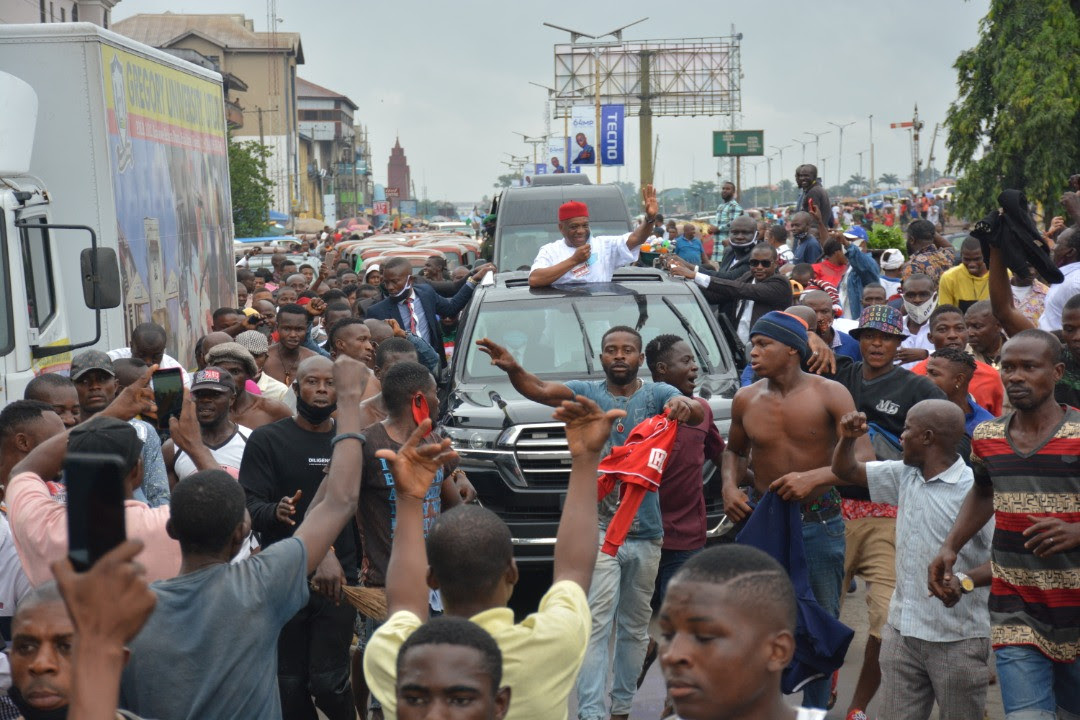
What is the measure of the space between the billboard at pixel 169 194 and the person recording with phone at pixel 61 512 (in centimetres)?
549

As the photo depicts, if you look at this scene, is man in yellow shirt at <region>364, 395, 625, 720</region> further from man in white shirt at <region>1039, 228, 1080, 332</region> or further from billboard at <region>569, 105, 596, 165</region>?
billboard at <region>569, 105, 596, 165</region>

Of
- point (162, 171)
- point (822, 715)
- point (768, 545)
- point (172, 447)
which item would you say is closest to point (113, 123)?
point (162, 171)

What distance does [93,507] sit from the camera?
215 cm

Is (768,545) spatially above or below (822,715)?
below

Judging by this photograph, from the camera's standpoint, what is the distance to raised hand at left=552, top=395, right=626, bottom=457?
153 inches

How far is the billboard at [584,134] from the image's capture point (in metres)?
47.5

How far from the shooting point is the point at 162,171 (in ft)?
36.7

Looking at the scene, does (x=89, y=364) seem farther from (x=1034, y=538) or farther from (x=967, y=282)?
(x=967, y=282)

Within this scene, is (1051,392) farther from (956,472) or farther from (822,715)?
(822,715)

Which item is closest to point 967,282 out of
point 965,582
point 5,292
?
point 965,582

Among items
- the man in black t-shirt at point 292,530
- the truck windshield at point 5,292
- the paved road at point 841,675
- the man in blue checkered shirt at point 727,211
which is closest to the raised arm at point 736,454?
the paved road at point 841,675

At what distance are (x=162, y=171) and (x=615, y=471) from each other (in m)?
6.56

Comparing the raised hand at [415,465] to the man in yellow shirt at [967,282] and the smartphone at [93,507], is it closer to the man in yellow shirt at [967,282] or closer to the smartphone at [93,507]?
the smartphone at [93,507]

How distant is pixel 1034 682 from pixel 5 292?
633cm
